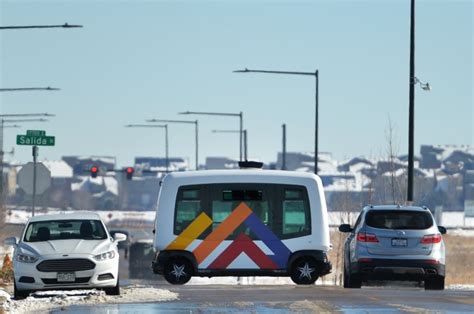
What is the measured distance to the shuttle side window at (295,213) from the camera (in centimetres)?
3197

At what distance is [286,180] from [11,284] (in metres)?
13.1

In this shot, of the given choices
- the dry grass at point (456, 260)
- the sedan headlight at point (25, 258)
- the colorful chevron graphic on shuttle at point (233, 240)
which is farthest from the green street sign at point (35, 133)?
the dry grass at point (456, 260)

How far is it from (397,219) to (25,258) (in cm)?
771

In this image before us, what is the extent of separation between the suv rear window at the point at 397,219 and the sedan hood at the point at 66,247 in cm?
550

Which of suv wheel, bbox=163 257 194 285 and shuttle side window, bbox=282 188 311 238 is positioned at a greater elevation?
shuttle side window, bbox=282 188 311 238

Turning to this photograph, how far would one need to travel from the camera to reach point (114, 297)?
33.7 m

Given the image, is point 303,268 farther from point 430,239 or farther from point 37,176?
point 37,176

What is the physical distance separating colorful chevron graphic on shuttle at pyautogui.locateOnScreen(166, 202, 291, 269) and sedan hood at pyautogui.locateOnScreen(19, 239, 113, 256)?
95.1 inches

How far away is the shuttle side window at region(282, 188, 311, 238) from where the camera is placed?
3197 centimetres

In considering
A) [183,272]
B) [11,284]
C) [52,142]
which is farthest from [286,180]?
[52,142]

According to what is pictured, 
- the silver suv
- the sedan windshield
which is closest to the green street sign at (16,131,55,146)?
the sedan windshield

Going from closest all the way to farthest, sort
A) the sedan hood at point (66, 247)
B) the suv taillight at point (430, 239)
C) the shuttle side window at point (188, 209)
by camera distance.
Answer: the shuttle side window at point (188, 209)
the sedan hood at point (66, 247)
the suv taillight at point (430, 239)

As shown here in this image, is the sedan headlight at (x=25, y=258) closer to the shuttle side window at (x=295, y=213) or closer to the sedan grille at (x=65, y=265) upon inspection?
the sedan grille at (x=65, y=265)

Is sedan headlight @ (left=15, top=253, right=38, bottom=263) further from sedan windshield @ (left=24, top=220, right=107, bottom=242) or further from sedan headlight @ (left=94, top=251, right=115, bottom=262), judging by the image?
sedan headlight @ (left=94, top=251, right=115, bottom=262)
